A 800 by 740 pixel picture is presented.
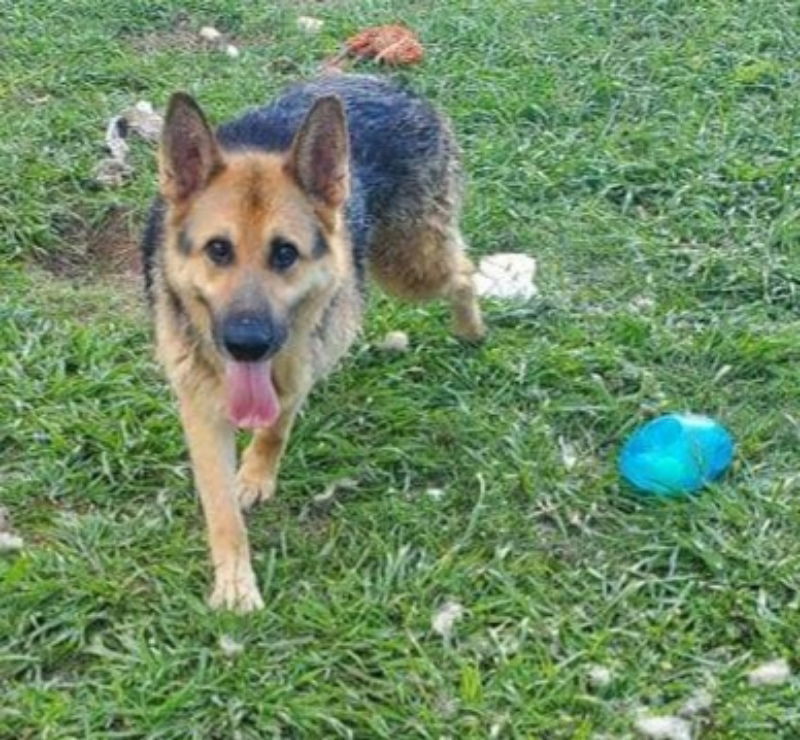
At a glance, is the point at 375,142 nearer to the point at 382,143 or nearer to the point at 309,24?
the point at 382,143

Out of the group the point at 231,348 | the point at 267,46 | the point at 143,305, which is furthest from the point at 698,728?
the point at 267,46

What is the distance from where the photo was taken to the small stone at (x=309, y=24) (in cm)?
734

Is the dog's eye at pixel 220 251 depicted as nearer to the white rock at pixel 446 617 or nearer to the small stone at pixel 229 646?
the small stone at pixel 229 646

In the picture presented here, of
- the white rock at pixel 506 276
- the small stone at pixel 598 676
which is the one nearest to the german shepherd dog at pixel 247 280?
the small stone at pixel 598 676

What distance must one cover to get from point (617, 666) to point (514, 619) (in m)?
0.31

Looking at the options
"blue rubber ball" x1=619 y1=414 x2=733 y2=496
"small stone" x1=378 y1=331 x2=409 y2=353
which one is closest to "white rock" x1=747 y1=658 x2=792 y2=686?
"blue rubber ball" x1=619 y1=414 x2=733 y2=496

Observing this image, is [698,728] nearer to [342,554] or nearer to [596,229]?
[342,554]

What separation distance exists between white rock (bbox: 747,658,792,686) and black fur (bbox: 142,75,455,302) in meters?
1.63

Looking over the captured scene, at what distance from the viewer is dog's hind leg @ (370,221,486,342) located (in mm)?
4734

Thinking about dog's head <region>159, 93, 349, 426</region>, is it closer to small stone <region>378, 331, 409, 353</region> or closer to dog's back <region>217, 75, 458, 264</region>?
dog's back <region>217, 75, 458, 264</region>

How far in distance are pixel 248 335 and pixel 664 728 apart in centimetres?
139

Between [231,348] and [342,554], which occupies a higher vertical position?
[231,348]

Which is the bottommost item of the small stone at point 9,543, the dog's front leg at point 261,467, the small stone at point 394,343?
the small stone at point 394,343

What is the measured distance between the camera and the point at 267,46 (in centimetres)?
724
